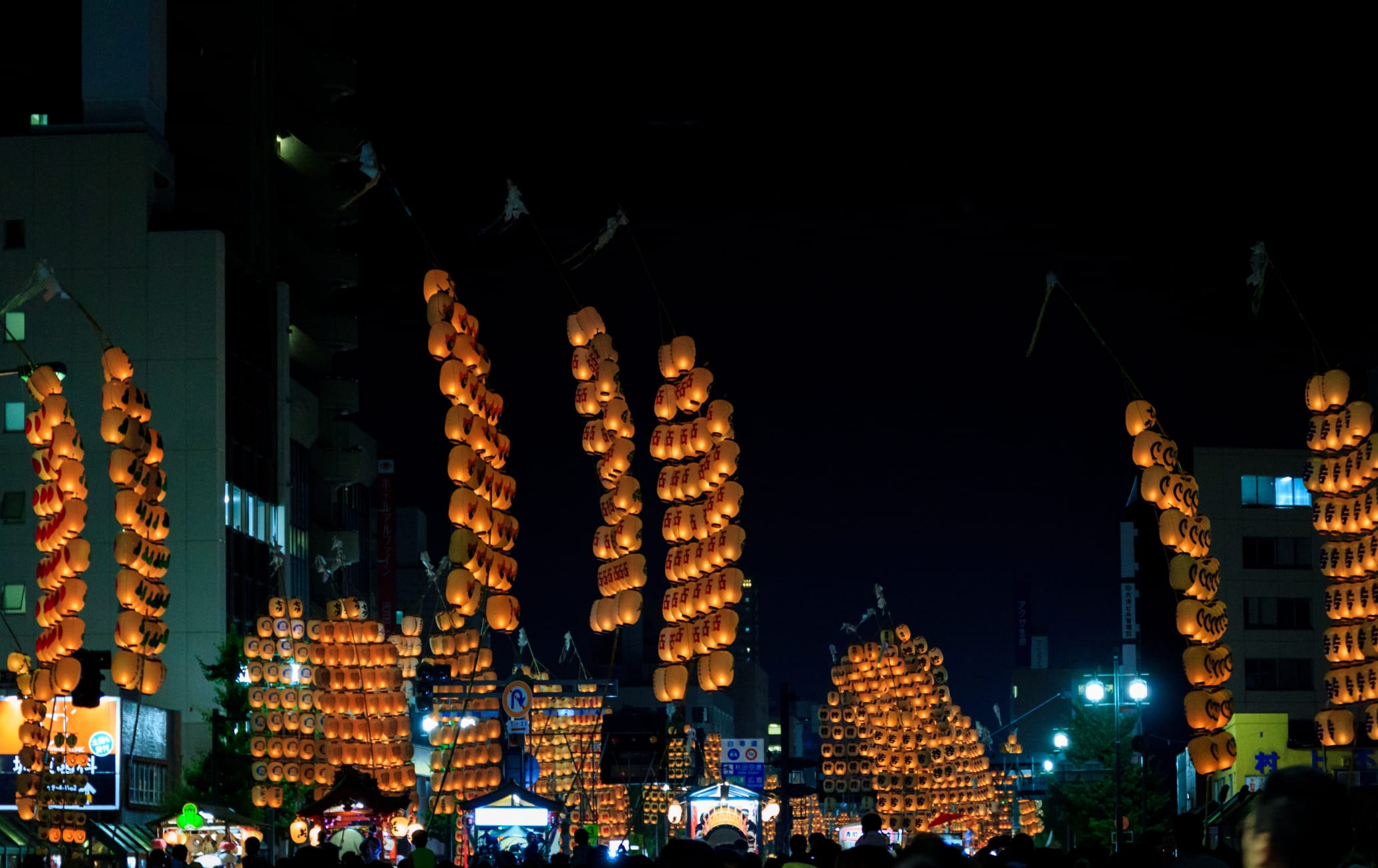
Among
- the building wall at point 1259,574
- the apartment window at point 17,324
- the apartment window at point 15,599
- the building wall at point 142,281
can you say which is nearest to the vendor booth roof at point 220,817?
the apartment window at point 15,599

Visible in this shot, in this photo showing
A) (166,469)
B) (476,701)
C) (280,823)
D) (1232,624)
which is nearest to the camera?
(476,701)

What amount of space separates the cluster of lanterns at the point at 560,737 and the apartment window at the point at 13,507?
21595 millimetres

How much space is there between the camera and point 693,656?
1415 inches

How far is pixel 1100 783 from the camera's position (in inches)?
Answer: 2569

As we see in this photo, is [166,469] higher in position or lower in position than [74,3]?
lower

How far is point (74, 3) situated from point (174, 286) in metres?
11.5

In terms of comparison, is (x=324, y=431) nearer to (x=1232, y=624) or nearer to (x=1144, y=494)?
(x=1232, y=624)

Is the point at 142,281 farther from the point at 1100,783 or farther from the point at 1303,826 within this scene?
the point at 1303,826

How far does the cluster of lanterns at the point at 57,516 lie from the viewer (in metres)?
30.4

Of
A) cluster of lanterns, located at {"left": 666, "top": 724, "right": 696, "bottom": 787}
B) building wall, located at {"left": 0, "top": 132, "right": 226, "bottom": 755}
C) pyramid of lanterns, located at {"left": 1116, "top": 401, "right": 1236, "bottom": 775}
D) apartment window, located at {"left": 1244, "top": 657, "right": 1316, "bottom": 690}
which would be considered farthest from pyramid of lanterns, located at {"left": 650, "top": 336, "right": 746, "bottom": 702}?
cluster of lanterns, located at {"left": 666, "top": 724, "right": 696, "bottom": 787}

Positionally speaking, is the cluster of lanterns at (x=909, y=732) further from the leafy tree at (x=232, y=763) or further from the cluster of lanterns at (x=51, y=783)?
the cluster of lanterns at (x=51, y=783)

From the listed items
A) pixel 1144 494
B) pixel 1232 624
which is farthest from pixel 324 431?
pixel 1144 494

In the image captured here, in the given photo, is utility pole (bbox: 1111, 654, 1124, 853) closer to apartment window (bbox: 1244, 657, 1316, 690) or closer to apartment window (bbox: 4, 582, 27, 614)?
apartment window (bbox: 1244, 657, 1316, 690)

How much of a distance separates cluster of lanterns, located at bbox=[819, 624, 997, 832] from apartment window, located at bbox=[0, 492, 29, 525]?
3246cm
